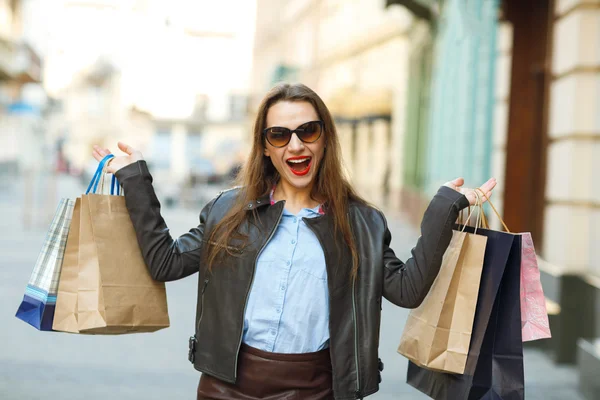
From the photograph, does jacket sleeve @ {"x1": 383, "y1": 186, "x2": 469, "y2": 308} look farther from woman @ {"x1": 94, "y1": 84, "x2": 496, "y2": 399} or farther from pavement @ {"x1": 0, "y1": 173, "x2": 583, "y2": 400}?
pavement @ {"x1": 0, "y1": 173, "x2": 583, "y2": 400}

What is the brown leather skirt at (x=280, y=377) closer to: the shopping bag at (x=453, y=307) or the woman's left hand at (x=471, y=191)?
the shopping bag at (x=453, y=307)

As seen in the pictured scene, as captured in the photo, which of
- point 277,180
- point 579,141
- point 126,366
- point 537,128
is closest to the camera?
point 277,180

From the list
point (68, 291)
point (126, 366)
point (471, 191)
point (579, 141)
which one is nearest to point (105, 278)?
point (68, 291)

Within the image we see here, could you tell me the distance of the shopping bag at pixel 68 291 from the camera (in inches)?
104

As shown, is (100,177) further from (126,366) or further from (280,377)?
(126,366)

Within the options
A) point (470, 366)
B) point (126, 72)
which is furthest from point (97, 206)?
point (126, 72)

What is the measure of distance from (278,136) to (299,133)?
71 millimetres

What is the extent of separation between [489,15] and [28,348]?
5707mm

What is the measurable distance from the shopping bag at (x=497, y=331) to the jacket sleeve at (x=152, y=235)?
96 cm

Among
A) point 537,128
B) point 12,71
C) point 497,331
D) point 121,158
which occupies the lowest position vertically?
point 497,331

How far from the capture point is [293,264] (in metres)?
2.56

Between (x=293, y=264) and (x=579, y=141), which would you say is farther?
(x=579, y=141)

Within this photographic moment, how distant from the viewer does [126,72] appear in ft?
237

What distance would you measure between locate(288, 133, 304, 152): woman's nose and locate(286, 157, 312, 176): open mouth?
4cm
